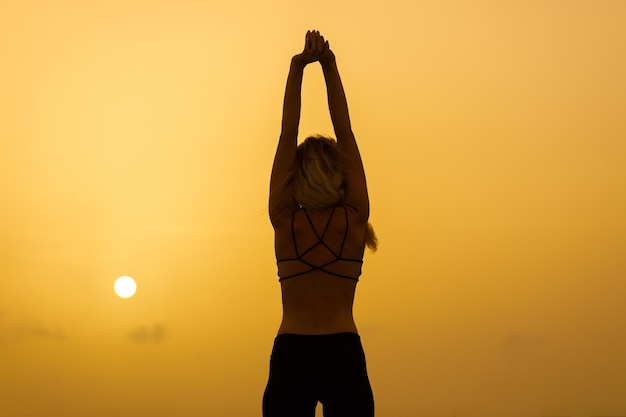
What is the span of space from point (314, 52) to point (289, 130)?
32.1 inches

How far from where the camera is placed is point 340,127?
712 cm

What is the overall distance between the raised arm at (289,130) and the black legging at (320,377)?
100cm

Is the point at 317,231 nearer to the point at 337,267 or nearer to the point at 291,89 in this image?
the point at 337,267

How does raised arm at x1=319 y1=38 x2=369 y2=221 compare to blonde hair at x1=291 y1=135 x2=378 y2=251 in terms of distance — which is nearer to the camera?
blonde hair at x1=291 y1=135 x2=378 y2=251

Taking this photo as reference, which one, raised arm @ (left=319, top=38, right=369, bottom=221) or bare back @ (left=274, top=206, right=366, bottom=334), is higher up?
raised arm @ (left=319, top=38, right=369, bottom=221)

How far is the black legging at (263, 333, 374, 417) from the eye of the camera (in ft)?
21.1

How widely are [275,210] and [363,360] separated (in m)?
1.29

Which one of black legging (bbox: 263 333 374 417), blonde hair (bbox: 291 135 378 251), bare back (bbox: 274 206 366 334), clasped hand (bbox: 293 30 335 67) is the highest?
clasped hand (bbox: 293 30 335 67)

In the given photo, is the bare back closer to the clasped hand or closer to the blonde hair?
the blonde hair

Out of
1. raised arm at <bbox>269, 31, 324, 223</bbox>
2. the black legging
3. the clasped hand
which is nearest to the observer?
the black legging

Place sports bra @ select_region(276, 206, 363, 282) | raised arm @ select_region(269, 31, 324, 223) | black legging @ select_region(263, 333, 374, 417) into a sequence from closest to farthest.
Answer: black legging @ select_region(263, 333, 374, 417) → sports bra @ select_region(276, 206, 363, 282) → raised arm @ select_region(269, 31, 324, 223)

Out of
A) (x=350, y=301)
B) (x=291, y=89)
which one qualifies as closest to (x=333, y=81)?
(x=291, y=89)

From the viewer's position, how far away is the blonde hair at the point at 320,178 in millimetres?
6621

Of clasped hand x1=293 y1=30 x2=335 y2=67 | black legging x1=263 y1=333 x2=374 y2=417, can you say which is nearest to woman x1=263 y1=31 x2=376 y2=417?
black legging x1=263 y1=333 x2=374 y2=417
